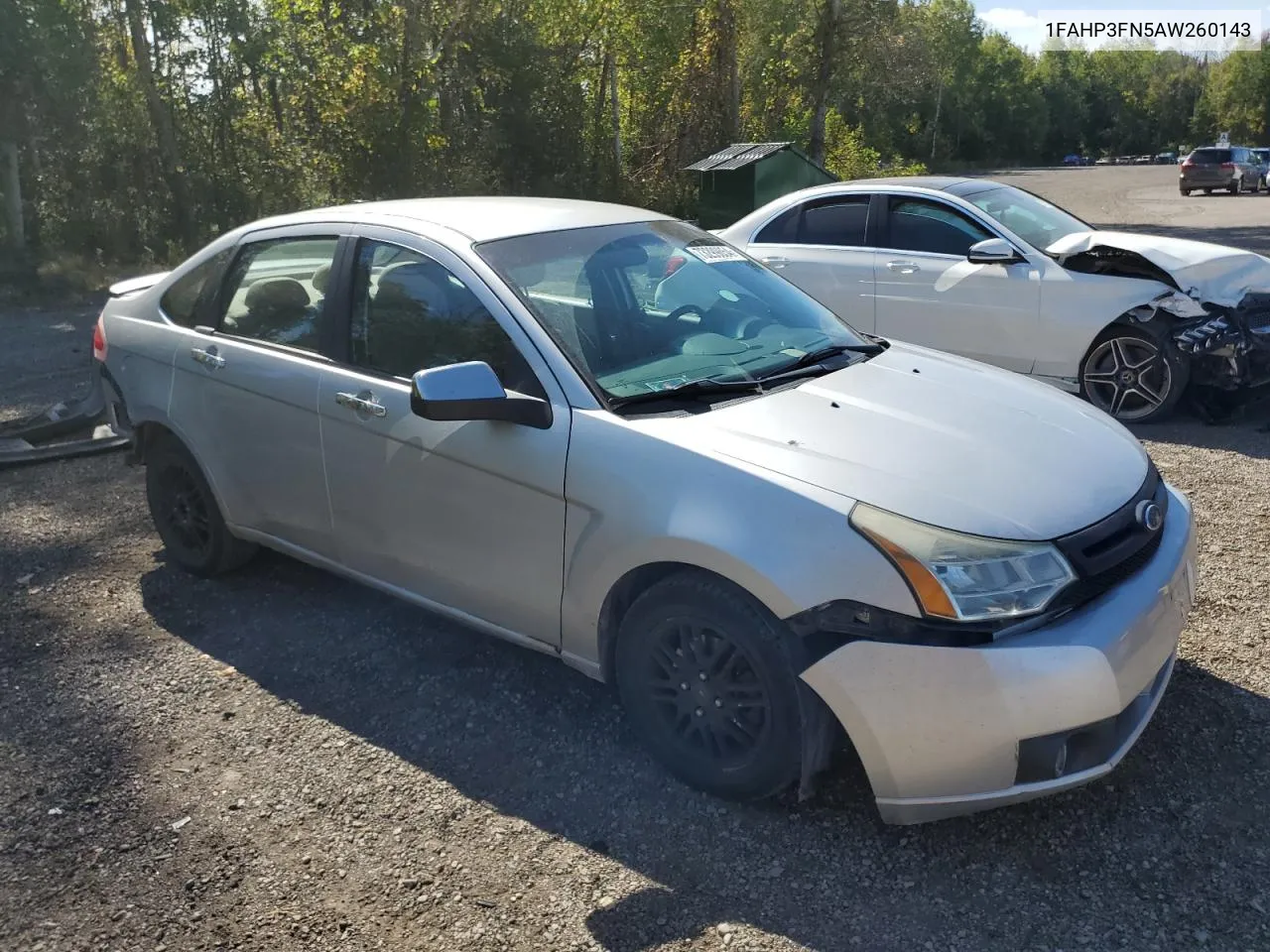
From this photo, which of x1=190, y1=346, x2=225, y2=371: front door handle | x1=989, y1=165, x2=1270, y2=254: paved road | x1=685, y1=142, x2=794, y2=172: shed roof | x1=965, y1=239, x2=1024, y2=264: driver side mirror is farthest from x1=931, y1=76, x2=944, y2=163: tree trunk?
x1=190, y1=346, x2=225, y2=371: front door handle

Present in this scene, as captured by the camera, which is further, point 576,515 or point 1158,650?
point 576,515

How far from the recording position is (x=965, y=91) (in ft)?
258

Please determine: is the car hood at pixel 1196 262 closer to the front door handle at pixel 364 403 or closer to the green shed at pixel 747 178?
the front door handle at pixel 364 403

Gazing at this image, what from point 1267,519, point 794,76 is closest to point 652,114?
point 794,76

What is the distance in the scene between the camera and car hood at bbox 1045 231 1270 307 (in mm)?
6805

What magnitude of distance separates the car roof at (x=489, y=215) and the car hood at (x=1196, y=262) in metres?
3.90

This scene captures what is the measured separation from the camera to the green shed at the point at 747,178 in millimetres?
15984

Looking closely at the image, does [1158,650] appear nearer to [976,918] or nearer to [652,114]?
[976,918]

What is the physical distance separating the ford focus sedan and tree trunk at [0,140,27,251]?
1700 cm

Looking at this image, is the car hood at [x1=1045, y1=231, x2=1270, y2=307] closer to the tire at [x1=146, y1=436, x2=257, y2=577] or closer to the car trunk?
the tire at [x1=146, y1=436, x2=257, y2=577]

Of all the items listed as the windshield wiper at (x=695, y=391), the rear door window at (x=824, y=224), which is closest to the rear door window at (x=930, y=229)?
the rear door window at (x=824, y=224)

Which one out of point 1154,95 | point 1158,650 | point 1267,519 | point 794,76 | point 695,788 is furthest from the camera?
point 1154,95

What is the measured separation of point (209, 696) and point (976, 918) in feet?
9.09

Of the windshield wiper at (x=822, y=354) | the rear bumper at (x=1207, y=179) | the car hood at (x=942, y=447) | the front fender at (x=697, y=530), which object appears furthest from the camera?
the rear bumper at (x=1207, y=179)
